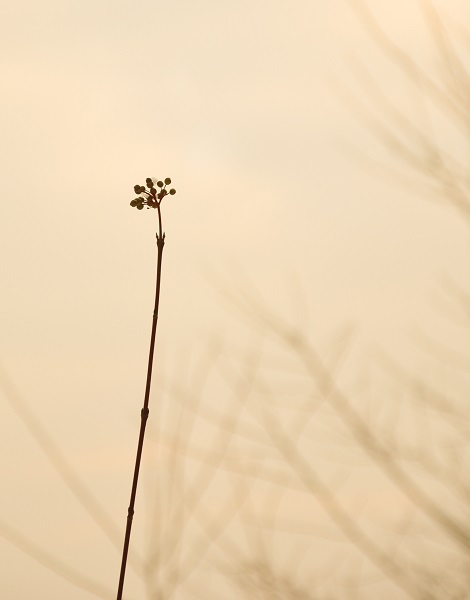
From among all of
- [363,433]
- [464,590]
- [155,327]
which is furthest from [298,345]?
[155,327]

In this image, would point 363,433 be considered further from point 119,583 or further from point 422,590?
point 119,583

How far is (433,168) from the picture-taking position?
12.0 ft

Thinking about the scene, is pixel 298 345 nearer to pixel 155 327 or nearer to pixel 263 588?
pixel 263 588

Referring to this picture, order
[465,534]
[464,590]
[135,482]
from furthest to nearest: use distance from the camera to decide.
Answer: [464,590], [465,534], [135,482]

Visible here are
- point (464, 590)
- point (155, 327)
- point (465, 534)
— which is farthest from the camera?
point (464, 590)

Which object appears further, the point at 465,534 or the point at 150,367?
the point at 465,534

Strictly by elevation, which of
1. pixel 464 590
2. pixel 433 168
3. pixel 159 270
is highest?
pixel 433 168

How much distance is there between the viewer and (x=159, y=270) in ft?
6.48

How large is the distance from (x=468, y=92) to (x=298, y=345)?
4.98 ft

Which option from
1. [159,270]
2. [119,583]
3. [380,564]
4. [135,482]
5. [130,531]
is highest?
[159,270]

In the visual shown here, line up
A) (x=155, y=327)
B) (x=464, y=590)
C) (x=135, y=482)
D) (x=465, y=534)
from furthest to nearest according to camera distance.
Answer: (x=464, y=590), (x=465, y=534), (x=155, y=327), (x=135, y=482)

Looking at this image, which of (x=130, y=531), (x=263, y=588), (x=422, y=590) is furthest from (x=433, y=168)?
(x=130, y=531)

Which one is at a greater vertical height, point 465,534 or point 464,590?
point 465,534

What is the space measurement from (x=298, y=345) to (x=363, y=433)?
1.78 feet
